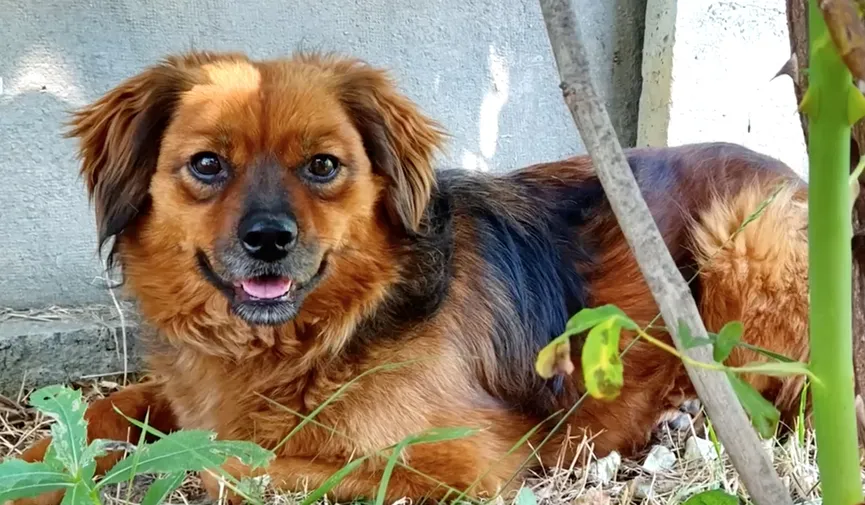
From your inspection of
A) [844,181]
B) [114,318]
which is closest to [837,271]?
[844,181]

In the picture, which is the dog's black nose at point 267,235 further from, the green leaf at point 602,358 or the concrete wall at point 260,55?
the concrete wall at point 260,55

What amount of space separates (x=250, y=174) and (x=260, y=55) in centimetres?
127

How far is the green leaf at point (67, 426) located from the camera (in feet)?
4.28

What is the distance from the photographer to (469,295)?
232cm

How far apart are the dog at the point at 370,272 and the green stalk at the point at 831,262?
1066 mm

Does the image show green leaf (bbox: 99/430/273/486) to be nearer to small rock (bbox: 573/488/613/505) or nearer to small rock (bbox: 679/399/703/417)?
small rock (bbox: 573/488/613/505)

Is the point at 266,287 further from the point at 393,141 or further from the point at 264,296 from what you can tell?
the point at 393,141

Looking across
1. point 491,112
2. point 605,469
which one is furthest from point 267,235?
point 491,112

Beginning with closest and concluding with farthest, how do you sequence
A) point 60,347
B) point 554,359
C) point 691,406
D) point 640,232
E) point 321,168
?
1. point 554,359
2. point 640,232
3. point 321,168
4. point 691,406
5. point 60,347

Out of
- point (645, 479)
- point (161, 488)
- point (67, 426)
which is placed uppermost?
point (67, 426)

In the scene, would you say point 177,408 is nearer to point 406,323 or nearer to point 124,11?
point 406,323

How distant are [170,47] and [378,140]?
3.91 ft

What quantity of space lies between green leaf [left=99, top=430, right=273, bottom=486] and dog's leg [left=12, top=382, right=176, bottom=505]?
28.7 inches

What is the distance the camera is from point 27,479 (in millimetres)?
1282
